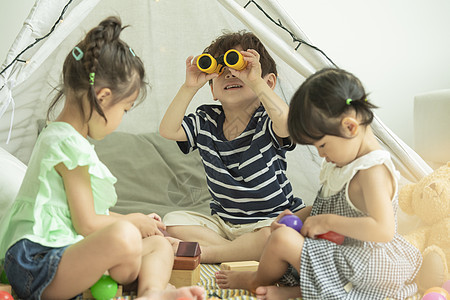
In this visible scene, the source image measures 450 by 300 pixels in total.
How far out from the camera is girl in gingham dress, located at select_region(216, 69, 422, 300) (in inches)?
44.4

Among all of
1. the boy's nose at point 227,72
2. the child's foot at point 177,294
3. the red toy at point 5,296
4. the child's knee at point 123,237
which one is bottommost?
the child's foot at point 177,294

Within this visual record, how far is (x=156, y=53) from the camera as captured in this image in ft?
6.81

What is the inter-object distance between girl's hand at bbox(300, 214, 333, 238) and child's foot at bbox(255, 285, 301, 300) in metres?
0.12

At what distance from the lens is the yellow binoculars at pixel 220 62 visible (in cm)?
147

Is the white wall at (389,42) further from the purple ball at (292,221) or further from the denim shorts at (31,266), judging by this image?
the denim shorts at (31,266)

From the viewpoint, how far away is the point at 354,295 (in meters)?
1.14

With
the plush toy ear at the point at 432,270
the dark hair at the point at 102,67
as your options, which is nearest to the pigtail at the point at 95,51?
the dark hair at the point at 102,67

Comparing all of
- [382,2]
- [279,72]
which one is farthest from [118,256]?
[382,2]

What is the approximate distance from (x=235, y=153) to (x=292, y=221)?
16.0 inches

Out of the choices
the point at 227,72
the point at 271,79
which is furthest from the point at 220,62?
the point at 271,79

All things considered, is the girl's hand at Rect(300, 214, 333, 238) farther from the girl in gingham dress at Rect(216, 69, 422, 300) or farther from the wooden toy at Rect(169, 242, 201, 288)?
the wooden toy at Rect(169, 242, 201, 288)

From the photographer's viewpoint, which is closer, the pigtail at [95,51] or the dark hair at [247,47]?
the pigtail at [95,51]

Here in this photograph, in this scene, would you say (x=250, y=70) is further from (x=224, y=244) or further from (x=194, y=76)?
(x=224, y=244)

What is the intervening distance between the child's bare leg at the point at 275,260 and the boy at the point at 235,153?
216mm
